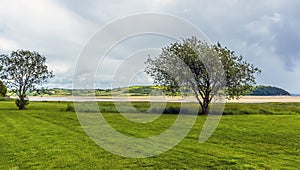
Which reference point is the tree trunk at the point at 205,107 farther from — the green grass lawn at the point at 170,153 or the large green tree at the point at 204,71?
the green grass lawn at the point at 170,153

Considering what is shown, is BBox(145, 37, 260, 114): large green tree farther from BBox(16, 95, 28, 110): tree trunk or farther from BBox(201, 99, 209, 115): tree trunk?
BBox(16, 95, 28, 110): tree trunk

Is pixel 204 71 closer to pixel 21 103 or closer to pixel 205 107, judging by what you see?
pixel 205 107

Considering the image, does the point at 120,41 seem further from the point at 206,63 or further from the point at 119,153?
the point at 206,63

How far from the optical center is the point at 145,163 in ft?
38.8

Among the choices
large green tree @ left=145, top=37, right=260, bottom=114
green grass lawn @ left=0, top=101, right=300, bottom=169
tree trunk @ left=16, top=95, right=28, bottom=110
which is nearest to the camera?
green grass lawn @ left=0, top=101, right=300, bottom=169

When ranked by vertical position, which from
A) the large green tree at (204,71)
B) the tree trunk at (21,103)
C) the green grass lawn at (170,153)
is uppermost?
the large green tree at (204,71)

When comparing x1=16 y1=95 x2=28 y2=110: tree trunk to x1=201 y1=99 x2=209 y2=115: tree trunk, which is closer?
x1=201 y1=99 x2=209 y2=115: tree trunk

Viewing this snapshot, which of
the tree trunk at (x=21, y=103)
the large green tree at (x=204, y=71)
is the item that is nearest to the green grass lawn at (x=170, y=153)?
the large green tree at (x=204, y=71)

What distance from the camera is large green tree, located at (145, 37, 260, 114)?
120 ft

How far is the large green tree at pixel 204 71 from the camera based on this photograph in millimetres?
36594

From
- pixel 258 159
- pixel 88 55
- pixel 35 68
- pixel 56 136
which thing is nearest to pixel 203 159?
pixel 258 159

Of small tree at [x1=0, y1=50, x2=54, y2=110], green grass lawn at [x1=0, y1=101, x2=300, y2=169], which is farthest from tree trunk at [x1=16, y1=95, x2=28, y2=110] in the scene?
green grass lawn at [x1=0, y1=101, x2=300, y2=169]

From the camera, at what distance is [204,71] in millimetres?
36562

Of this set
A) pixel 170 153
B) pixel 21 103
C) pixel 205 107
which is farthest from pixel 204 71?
pixel 21 103
